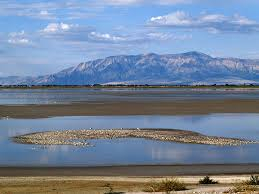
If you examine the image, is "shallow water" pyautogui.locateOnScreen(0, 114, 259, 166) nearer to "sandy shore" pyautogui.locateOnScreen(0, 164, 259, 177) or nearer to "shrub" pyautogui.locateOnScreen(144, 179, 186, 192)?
"sandy shore" pyautogui.locateOnScreen(0, 164, 259, 177)

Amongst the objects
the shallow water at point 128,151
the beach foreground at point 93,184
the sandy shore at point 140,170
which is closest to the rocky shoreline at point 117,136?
the shallow water at point 128,151

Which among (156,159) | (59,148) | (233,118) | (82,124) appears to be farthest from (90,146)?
(233,118)

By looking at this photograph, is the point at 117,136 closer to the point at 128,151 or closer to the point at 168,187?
the point at 128,151

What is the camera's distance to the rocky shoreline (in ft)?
118

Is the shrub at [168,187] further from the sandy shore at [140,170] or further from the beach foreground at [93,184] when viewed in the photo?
the sandy shore at [140,170]

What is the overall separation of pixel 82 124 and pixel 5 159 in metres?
20.0

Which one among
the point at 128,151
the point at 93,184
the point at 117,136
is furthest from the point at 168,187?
the point at 117,136

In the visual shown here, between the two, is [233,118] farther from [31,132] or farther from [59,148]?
[59,148]

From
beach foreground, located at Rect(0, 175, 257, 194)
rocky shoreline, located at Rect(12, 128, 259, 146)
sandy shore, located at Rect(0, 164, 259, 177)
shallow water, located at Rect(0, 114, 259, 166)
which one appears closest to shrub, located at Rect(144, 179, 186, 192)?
beach foreground, located at Rect(0, 175, 257, 194)

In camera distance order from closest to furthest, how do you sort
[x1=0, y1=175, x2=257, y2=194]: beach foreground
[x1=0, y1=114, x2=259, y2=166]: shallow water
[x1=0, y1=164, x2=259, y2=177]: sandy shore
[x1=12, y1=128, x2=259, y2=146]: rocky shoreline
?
1. [x1=0, y1=175, x2=257, y2=194]: beach foreground
2. [x1=0, y1=164, x2=259, y2=177]: sandy shore
3. [x1=0, y1=114, x2=259, y2=166]: shallow water
4. [x1=12, y1=128, x2=259, y2=146]: rocky shoreline

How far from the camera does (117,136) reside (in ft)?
131

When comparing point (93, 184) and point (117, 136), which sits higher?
point (93, 184)

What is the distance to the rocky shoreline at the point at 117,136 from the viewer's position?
36094 mm

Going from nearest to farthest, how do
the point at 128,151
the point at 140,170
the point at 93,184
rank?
the point at 93,184, the point at 140,170, the point at 128,151
